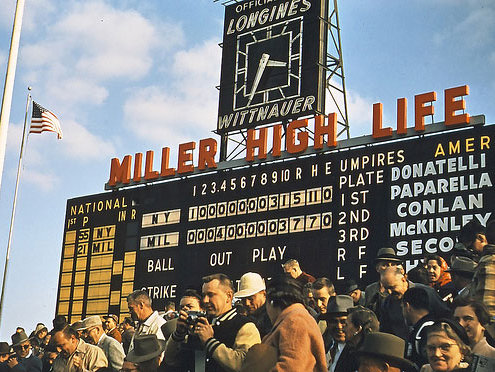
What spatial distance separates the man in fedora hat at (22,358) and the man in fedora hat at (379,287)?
535 centimetres

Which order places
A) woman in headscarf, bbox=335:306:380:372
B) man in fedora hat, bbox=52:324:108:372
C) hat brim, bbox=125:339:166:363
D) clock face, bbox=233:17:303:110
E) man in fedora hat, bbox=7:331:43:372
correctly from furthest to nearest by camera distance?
clock face, bbox=233:17:303:110
man in fedora hat, bbox=7:331:43:372
man in fedora hat, bbox=52:324:108:372
hat brim, bbox=125:339:166:363
woman in headscarf, bbox=335:306:380:372

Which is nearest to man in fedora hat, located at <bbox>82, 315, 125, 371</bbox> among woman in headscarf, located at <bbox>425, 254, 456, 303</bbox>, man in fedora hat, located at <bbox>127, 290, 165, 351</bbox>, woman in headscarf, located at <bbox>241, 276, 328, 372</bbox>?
man in fedora hat, located at <bbox>127, 290, 165, 351</bbox>

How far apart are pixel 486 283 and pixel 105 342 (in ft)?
16.1

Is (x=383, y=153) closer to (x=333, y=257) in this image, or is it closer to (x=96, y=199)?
(x=333, y=257)

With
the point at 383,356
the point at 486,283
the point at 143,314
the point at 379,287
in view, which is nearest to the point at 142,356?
the point at 143,314

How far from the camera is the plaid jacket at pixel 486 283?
682cm

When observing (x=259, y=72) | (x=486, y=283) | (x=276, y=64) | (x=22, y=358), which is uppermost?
(x=276, y=64)

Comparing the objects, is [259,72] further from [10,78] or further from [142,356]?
[142,356]

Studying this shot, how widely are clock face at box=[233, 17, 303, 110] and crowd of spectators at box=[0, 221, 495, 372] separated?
1260cm

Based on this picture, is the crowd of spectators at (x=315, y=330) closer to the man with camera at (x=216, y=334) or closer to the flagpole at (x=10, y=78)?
the man with camera at (x=216, y=334)

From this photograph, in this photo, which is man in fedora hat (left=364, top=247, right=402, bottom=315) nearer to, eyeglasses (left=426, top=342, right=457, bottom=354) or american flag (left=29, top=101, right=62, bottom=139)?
eyeglasses (left=426, top=342, right=457, bottom=354)

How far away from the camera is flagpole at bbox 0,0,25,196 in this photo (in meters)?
14.9

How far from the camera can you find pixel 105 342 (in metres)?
9.93

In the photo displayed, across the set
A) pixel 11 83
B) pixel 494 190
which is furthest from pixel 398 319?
pixel 11 83
